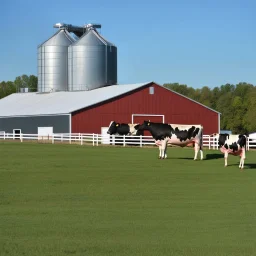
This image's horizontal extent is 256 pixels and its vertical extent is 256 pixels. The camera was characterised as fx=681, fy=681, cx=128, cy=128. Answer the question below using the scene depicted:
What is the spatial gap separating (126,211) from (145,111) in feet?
133

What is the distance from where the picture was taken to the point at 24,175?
19.5 m

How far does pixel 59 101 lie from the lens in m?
55.8

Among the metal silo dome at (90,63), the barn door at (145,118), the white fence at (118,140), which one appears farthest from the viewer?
the metal silo dome at (90,63)

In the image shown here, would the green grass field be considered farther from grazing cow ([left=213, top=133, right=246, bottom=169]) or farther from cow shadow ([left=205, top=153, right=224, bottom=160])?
cow shadow ([left=205, top=153, right=224, bottom=160])

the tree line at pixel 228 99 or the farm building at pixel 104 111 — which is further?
the tree line at pixel 228 99

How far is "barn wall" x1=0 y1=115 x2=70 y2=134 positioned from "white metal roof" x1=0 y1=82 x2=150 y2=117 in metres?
0.38

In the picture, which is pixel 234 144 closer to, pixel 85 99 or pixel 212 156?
pixel 212 156

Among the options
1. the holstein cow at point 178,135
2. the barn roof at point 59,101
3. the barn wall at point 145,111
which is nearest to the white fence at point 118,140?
the barn wall at point 145,111

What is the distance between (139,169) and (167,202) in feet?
27.7

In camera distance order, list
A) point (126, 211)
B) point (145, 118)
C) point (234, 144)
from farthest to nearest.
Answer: point (145, 118), point (234, 144), point (126, 211)

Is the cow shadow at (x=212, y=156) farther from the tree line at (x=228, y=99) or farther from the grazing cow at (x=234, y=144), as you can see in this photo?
the tree line at (x=228, y=99)

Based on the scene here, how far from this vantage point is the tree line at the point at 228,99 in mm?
94125

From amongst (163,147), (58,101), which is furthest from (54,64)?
(163,147)

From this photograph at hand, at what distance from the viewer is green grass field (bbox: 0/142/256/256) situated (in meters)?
9.43
